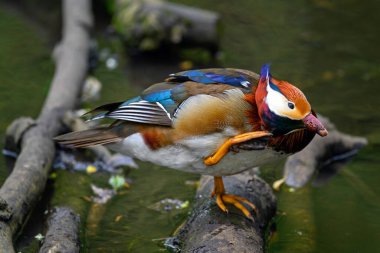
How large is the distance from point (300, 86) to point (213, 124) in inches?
152

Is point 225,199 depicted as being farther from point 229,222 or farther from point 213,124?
point 213,124

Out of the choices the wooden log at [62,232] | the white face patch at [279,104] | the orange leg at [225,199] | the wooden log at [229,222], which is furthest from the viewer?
the orange leg at [225,199]

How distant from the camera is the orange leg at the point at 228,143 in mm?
4320

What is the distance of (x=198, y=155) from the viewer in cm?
462

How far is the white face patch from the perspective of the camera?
4238 millimetres

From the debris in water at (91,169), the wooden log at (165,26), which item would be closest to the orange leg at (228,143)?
the debris in water at (91,169)

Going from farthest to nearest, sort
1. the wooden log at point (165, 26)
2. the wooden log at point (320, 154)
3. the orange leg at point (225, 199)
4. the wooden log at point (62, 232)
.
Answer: the wooden log at point (165, 26) < the wooden log at point (320, 154) < the orange leg at point (225, 199) < the wooden log at point (62, 232)

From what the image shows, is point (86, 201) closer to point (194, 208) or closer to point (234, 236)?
point (194, 208)

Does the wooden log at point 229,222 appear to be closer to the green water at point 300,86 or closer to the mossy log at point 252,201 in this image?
the mossy log at point 252,201

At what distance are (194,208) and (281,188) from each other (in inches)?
48.3

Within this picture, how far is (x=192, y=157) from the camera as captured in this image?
4645mm

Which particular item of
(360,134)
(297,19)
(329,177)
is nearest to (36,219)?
(329,177)

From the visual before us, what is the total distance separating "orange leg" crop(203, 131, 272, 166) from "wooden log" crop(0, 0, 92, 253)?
1289 mm

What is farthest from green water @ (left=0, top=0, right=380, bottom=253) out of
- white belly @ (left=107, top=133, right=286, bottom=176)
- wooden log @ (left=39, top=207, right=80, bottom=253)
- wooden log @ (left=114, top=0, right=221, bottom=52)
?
white belly @ (left=107, top=133, right=286, bottom=176)
